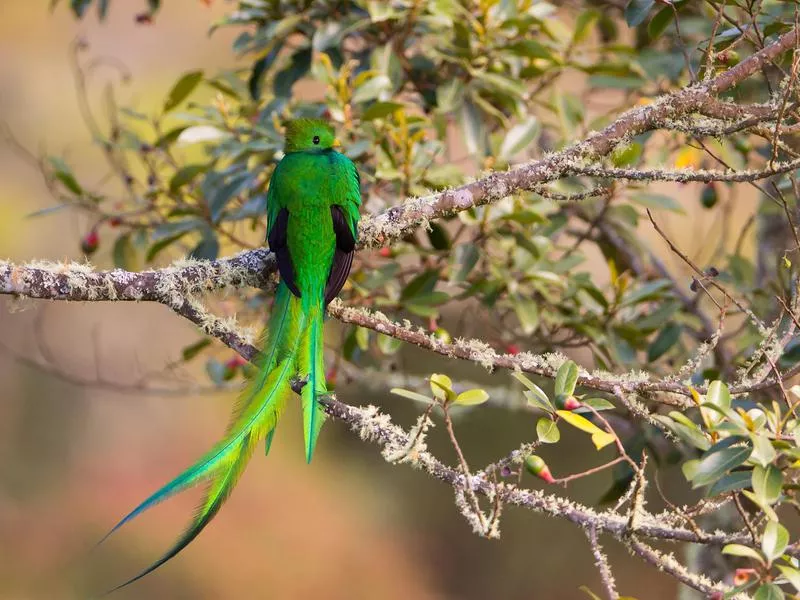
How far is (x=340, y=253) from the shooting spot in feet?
6.92

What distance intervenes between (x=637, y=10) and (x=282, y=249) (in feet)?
3.26

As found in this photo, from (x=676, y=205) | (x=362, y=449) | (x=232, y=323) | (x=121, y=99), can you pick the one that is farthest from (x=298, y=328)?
(x=121, y=99)

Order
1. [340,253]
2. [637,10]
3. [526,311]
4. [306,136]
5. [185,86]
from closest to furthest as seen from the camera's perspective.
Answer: [340,253]
[637,10]
[306,136]
[526,311]
[185,86]

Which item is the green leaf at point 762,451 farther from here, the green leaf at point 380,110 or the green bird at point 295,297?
the green leaf at point 380,110

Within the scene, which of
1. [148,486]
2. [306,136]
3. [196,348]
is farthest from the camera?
[148,486]

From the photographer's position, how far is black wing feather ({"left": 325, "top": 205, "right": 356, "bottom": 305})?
2046mm

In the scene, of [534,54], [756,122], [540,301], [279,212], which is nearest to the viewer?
[756,122]

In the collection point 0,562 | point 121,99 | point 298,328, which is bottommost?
point 0,562

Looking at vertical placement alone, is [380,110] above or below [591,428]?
above

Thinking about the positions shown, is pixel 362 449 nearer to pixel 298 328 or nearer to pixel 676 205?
pixel 676 205

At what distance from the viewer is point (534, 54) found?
260cm

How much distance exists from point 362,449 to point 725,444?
14.6 feet

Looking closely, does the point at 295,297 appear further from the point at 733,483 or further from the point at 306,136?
the point at 733,483

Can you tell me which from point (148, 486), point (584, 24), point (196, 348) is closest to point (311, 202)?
point (196, 348)
